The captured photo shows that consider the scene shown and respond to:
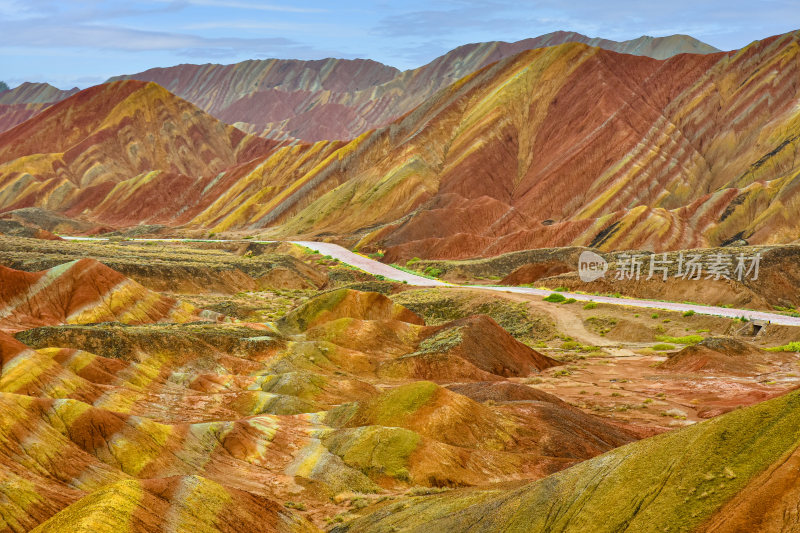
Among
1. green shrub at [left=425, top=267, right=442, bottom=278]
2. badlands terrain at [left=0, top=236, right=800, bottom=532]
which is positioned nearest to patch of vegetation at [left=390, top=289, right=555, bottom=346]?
badlands terrain at [left=0, top=236, right=800, bottom=532]

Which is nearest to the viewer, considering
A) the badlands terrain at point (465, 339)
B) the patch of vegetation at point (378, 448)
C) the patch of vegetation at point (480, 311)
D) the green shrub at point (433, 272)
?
the badlands terrain at point (465, 339)

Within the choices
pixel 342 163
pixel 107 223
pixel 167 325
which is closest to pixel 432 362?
pixel 167 325

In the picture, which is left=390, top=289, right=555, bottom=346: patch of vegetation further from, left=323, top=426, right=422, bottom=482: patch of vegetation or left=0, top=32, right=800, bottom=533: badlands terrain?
left=323, top=426, right=422, bottom=482: patch of vegetation

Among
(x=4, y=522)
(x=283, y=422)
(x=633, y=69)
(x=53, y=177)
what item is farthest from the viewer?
(x=53, y=177)

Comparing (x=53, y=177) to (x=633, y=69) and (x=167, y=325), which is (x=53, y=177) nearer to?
(x=633, y=69)

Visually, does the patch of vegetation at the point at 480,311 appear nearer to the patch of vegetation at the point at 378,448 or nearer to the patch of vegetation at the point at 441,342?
the patch of vegetation at the point at 441,342

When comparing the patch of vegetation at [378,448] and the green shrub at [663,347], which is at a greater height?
the patch of vegetation at [378,448]

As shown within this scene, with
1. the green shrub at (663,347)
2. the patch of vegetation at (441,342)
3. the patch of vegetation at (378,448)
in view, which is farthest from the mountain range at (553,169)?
the patch of vegetation at (378,448)

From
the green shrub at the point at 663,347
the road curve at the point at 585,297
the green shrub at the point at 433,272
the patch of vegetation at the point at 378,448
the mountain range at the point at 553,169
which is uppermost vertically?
the mountain range at the point at 553,169
